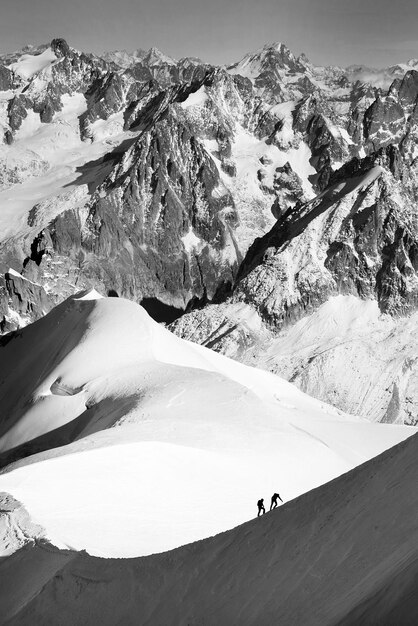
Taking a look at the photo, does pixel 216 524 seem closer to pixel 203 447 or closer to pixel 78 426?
pixel 203 447

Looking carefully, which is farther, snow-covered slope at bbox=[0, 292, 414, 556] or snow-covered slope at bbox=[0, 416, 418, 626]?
snow-covered slope at bbox=[0, 292, 414, 556]

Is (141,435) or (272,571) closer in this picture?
(272,571)

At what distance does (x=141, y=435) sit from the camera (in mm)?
79688

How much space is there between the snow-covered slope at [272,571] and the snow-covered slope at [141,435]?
8354mm

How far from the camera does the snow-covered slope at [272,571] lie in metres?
30.5

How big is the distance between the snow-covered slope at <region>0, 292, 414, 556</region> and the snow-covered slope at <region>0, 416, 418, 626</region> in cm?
835

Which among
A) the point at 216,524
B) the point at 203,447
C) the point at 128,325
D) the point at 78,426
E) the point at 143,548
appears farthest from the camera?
the point at 128,325

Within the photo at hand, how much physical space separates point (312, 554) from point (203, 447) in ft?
147

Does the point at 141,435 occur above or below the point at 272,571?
above

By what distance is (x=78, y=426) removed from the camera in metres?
102

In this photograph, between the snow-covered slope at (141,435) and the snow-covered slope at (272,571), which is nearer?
the snow-covered slope at (272,571)

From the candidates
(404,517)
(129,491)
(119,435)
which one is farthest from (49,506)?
(404,517)

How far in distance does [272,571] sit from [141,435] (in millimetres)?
45229

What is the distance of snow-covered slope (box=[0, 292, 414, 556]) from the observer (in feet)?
190
